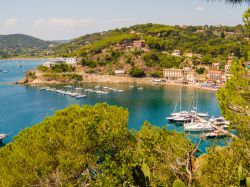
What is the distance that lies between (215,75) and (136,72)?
48.8 ft

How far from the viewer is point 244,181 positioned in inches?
125

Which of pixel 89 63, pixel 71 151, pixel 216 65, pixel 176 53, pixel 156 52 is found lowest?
pixel 216 65

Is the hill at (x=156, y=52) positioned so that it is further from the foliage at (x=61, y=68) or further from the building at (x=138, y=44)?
the foliage at (x=61, y=68)

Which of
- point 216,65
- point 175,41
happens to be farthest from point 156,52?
point 216,65

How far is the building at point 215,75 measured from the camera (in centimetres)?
5756

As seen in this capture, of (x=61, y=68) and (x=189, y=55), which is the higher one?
(x=189, y=55)

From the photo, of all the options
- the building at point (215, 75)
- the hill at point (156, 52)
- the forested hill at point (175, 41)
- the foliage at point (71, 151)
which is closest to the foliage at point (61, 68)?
the hill at point (156, 52)

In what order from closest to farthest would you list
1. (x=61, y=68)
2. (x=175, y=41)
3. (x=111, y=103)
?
(x=111, y=103) → (x=61, y=68) → (x=175, y=41)

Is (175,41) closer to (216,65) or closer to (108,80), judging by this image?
(216,65)

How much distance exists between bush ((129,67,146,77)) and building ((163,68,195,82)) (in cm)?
434

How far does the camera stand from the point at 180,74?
61.9m

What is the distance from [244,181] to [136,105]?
128ft

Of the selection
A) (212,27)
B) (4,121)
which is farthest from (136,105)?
(212,27)

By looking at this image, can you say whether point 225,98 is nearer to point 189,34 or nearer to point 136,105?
point 136,105
